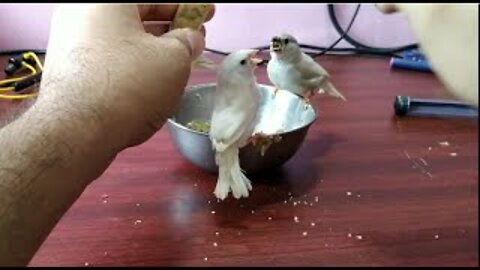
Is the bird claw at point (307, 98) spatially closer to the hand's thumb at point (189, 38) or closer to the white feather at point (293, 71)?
the white feather at point (293, 71)

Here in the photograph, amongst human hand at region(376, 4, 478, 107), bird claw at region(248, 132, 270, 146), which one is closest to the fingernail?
bird claw at region(248, 132, 270, 146)

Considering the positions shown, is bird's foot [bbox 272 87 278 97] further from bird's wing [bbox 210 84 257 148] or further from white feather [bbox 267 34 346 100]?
bird's wing [bbox 210 84 257 148]

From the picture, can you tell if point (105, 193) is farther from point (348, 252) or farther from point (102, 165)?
point (348, 252)

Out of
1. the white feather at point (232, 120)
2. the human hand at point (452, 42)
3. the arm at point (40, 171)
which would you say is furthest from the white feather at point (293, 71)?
the human hand at point (452, 42)

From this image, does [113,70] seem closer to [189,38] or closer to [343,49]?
[189,38]

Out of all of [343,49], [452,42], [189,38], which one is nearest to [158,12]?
[189,38]

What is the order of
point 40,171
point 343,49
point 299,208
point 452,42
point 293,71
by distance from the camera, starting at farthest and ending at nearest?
point 343,49
point 293,71
point 299,208
point 40,171
point 452,42
